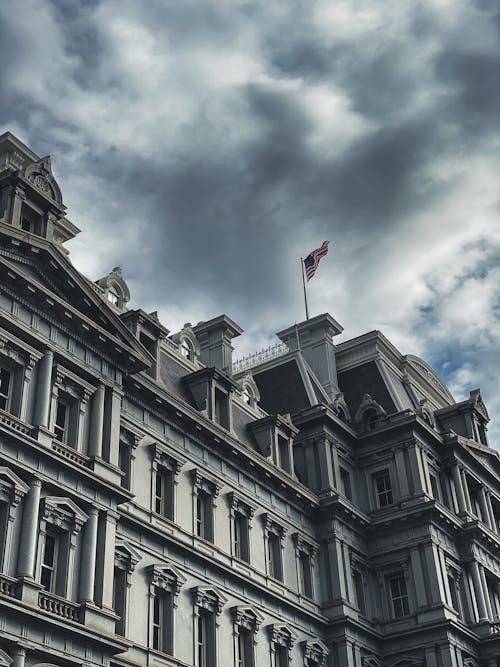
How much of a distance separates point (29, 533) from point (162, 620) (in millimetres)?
9494

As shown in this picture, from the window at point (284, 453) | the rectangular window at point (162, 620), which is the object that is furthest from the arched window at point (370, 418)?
the rectangular window at point (162, 620)

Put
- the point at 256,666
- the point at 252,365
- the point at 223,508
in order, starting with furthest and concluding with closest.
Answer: the point at 252,365
the point at 223,508
the point at 256,666

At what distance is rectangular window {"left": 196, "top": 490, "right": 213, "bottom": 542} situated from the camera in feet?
141

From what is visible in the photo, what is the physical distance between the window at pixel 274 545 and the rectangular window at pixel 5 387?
17.6 metres

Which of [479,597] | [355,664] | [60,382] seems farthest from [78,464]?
[479,597]

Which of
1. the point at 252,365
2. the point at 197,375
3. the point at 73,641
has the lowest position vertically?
the point at 73,641

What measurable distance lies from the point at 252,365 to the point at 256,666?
87.2ft

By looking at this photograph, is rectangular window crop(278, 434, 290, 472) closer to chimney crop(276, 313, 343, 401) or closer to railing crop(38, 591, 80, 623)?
chimney crop(276, 313, 343, 401)

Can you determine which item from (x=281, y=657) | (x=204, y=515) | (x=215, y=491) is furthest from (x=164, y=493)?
(x=281, y=657)

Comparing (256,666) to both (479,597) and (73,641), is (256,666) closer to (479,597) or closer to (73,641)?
(73,641)

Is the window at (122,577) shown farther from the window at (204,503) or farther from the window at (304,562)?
the window at (304,562)

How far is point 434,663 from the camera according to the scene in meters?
49.0

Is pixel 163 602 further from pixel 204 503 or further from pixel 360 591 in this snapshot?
pixel 360 591

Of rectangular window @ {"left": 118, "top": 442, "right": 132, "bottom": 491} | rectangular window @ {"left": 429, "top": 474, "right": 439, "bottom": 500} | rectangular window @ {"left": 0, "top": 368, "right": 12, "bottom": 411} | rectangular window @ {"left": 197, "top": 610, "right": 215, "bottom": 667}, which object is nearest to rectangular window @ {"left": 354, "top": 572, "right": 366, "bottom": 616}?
rectangular window @ {"left": 429, "top": 474, "right": 439, "bottom": 500}
